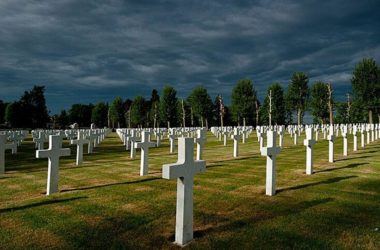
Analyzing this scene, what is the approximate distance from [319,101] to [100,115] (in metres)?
60.9

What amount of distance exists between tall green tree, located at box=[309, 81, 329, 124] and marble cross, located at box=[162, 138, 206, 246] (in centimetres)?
5838

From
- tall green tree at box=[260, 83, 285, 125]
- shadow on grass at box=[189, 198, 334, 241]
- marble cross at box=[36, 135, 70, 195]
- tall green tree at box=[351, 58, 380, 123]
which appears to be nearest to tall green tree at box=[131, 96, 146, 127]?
tall green tree at box=[260, 83, 285, 125]

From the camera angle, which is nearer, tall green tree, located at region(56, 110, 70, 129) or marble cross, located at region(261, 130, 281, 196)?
marble cross, located at region(261, 130, 281, 196)

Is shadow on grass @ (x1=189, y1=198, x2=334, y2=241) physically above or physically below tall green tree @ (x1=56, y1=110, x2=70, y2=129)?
below

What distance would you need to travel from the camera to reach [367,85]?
1767 inches

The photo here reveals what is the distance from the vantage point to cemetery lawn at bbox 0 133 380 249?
188 inches

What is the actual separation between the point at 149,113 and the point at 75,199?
77.6 meters

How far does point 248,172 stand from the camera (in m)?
10.5

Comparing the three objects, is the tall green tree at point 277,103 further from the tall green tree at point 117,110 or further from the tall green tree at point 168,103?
the tall green tree at point 117,110

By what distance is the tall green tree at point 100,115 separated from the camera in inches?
3698

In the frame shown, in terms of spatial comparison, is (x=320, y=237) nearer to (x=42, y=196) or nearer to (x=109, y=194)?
(x=109, y=194)

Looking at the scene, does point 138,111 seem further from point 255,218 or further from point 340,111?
point 255,218

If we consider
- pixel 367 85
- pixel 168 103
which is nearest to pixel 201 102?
pixel 168 103

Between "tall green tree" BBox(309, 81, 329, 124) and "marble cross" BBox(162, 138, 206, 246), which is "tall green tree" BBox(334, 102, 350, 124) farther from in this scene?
"marble cross" BBox(162, 138, 206, 246)
